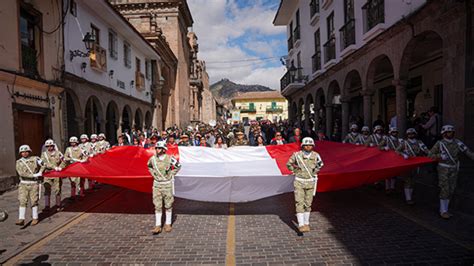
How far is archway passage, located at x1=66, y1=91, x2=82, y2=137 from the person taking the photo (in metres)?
14.6

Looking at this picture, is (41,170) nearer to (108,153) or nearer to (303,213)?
(108,153)

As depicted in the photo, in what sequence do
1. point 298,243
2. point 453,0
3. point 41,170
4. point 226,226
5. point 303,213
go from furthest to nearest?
point 453,0
point 41,170
point 226,226
point 303,213
point 298,243

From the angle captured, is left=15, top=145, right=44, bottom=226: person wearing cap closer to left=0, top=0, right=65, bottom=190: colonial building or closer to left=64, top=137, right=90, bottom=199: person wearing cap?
left=64, top=137, right=90, bottom=199: person wearing cap

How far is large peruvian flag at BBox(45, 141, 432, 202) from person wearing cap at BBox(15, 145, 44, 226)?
→ 1.24ft

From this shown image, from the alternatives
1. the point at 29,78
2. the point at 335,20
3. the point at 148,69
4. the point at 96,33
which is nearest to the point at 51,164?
the point at 29,78

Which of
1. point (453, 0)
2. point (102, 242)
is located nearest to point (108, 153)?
point (102, 242)

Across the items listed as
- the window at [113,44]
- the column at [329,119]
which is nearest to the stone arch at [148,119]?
the window at [113,44]

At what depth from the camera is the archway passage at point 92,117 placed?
17.1 m

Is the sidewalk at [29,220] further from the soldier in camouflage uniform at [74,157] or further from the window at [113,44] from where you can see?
the window at [113,44]

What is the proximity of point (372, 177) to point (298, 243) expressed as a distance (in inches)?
111

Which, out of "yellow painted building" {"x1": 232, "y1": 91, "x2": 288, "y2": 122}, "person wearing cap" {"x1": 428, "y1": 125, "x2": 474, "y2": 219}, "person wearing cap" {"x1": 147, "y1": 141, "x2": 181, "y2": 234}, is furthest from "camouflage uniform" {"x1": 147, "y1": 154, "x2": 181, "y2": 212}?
"yellow painted building" {"x1": 232, "y1": 91, "x2": 288, "y2": 122}

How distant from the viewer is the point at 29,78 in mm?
11047

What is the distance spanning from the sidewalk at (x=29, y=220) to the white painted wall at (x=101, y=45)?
6.69 m

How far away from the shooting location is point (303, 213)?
611cm
